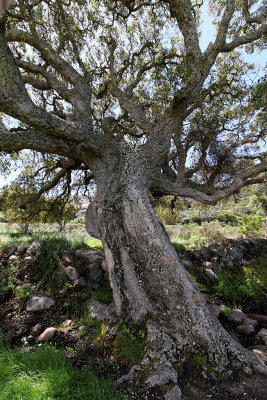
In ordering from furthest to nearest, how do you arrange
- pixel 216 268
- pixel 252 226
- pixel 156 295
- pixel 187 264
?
pixel 252 226 → pixel 216 268 → pixel 187 264 → pixel 156 295

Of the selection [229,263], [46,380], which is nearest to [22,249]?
[46,380]

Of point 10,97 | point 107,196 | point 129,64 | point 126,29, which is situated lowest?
point 107,196

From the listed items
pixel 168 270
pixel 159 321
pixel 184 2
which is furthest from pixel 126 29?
pixel 159 321

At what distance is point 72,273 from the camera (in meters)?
4.43

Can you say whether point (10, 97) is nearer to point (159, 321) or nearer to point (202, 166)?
point (159, 321)

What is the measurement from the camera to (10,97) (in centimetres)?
300

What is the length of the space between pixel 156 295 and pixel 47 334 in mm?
1805

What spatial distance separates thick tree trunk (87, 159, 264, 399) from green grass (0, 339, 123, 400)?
0.59m

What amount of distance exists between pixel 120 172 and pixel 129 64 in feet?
14.7

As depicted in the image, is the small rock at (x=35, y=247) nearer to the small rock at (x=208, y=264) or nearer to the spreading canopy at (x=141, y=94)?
the spreading canopy at (x=141, y=94)

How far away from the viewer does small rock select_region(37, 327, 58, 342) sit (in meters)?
2.93

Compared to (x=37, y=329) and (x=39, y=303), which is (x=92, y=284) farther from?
(x=37, y=329)

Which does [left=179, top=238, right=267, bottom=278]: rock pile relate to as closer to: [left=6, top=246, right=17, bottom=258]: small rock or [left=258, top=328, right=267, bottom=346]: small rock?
[left=258, top=328, right=267, bottom=346]: small rock

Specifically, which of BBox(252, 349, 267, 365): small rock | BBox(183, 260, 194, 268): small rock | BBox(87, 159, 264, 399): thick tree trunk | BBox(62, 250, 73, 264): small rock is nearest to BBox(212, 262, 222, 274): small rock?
BBox(183, 260, 194, 268): small rock
